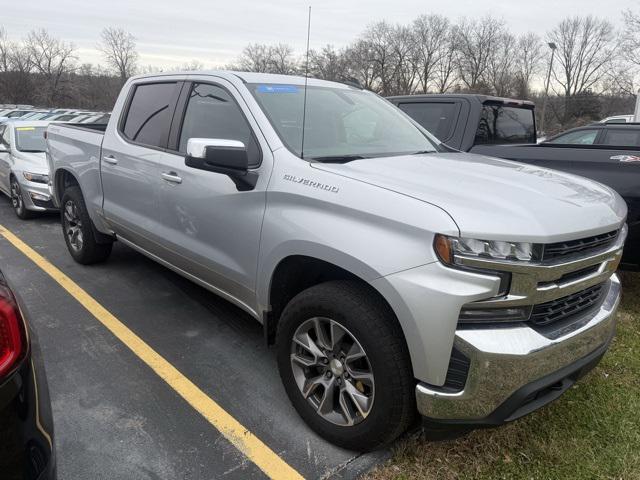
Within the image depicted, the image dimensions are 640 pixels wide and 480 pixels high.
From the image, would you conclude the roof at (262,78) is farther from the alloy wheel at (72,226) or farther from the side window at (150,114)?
the alloy wheel at (72,226)

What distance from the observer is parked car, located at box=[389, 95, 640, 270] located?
13.0 ft

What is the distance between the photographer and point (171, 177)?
354cm

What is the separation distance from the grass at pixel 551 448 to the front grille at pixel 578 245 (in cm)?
105

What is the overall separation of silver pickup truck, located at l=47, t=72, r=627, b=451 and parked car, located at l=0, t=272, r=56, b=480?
1253 mm

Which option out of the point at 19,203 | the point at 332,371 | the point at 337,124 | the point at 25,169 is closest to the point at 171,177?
the point at 337,124

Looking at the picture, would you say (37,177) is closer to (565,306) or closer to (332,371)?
(332,371)

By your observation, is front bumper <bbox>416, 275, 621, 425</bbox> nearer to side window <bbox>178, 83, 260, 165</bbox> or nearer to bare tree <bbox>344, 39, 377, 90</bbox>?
side window <bbox>178, 83, 260, 165</bbox>

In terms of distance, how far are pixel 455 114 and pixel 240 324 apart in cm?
333

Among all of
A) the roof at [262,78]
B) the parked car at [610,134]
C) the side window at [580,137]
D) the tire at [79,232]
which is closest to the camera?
the roof at [262,78]

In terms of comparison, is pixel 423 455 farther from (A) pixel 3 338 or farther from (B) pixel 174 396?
(A) pixel 3 338

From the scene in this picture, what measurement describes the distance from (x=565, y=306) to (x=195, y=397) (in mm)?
2116

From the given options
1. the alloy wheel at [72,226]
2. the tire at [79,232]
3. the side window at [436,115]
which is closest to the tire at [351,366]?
the tire at [79,232]

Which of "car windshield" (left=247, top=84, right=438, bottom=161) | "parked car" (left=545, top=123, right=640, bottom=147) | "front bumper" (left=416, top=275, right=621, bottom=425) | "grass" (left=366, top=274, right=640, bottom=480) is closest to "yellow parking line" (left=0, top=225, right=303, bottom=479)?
"grass" (left=366, top=274, right=640, bottom=480)

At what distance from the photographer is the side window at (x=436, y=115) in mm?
5625
